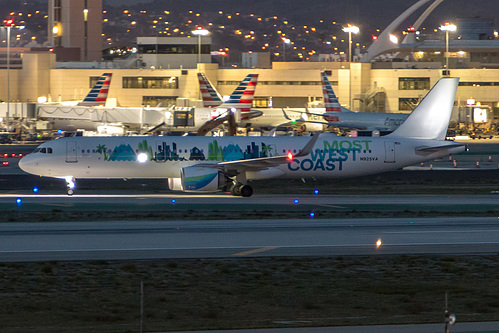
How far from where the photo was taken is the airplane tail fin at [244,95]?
349 feet

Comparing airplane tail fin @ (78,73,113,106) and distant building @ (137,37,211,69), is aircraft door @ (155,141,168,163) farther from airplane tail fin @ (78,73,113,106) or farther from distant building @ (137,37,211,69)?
distant building @ (137,37,211,69)

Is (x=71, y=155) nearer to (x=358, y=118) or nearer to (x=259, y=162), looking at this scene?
(x=259, y=162)

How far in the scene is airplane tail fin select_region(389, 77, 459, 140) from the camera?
2051 inches

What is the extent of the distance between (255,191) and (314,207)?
9.41 metres

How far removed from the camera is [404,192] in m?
50.3

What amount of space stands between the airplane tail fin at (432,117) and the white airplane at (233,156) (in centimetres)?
7

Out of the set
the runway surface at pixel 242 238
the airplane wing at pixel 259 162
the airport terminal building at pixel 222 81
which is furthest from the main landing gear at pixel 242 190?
the airport terminal building at pixel 222 81

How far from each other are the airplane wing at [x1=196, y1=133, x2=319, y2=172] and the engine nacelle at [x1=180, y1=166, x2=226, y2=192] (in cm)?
91

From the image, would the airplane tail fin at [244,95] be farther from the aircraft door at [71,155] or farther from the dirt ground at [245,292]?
the dirt ground at [245,292]

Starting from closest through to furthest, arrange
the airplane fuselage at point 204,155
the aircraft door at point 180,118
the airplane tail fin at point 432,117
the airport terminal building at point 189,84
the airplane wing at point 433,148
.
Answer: the airplane fuselage at point 204,155 < the airplane wing at point 433,148 < the airplane tail fin at point 432,117 < the aircraft door at point 180,118 < the airport terminal building at point 189,84

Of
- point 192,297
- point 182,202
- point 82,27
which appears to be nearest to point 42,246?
point 192,297

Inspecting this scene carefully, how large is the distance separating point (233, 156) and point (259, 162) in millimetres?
2354

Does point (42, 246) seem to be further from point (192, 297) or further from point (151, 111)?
point (151, 111)

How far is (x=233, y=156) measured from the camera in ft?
159
